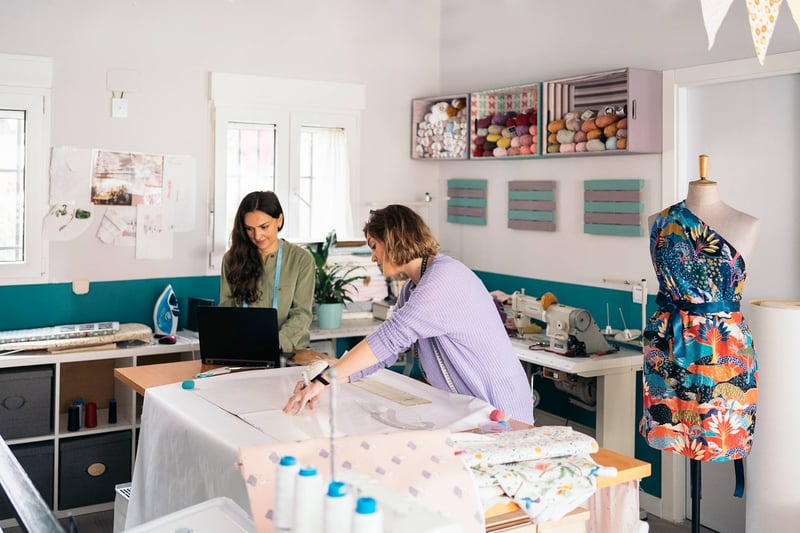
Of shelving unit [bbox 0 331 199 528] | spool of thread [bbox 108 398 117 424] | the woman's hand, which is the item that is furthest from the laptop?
spool of thread [bbox 108 398 117 424]

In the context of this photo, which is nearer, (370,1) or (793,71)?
(793,71)

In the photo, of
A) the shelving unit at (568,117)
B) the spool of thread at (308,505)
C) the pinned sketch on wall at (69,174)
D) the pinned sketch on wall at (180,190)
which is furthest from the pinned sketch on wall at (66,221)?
the spool of thread at (308,505)

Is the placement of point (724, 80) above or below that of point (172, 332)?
above

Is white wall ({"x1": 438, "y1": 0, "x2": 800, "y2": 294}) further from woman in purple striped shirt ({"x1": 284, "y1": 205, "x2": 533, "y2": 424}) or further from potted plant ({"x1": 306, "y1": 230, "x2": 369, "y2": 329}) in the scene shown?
woman in purple striped shirt ({"x1": 284, "y1": 205, "x2": 533, "y2": 424})

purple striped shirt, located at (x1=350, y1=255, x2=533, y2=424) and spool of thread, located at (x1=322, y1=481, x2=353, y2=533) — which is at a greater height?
purple striped shirt, located at (x1=350, y1=255, x2=533, y2=424)

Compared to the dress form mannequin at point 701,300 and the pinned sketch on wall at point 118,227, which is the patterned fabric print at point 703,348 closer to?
the dress form mannequin at point 701,300

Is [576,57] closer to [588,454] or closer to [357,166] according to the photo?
[357,166]

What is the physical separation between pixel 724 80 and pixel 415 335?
2.17 meters

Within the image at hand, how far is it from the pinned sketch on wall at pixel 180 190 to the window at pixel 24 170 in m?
0.67

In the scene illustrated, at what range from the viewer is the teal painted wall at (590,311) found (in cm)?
455

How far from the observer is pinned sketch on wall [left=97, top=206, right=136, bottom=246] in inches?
191

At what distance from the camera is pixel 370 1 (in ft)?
18.5

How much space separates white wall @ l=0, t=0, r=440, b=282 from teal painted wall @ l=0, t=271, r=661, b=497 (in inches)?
2.9

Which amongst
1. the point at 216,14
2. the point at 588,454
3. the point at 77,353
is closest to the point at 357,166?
the point at 216,14
